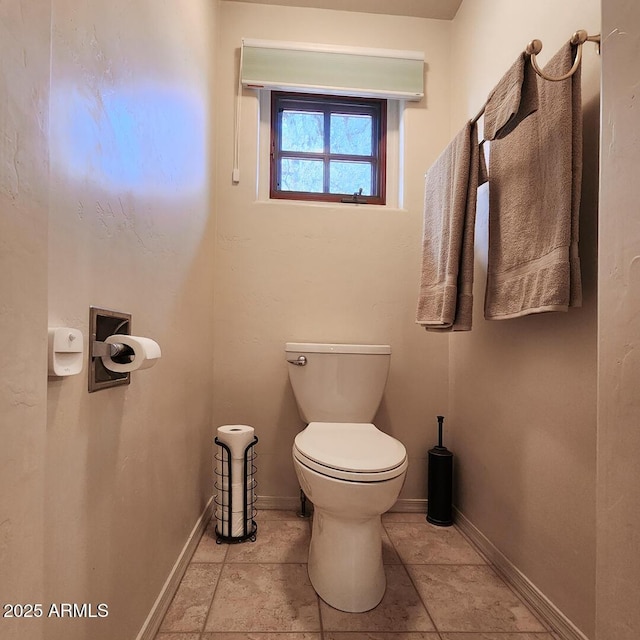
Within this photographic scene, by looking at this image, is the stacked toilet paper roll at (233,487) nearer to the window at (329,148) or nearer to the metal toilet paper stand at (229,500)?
the metal toilet paper stand at (229,500)

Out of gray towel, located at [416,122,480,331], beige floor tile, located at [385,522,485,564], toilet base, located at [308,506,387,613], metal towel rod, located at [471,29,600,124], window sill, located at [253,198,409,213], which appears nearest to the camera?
metal towel rod, located at [471,29,600,124]

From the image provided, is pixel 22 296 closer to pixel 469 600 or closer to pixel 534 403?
pixel 534 403

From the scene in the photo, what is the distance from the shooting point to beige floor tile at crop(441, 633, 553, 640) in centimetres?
109

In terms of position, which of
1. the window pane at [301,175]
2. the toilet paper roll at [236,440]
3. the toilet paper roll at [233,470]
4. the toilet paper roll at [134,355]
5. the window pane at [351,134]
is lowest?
the toilet paper roll at [233,470]

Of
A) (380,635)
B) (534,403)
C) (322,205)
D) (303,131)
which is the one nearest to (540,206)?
(534,403)

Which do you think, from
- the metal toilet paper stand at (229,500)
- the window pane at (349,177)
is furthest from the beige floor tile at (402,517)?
the window pane at (349,177)

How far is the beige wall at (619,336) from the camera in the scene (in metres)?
0.51

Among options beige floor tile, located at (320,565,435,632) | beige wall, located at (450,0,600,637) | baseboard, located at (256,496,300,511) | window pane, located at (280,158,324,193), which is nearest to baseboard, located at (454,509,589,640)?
beige wall, located at (450,0,600,637)

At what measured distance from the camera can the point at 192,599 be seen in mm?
A: 1226

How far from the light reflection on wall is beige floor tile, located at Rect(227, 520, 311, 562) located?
1280 millimetres

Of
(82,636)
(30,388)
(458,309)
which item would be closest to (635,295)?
(30,388)

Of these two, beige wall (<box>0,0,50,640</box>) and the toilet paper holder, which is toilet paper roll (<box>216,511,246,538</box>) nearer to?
the toilet paper holder

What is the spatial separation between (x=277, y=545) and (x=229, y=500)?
0.82 ft

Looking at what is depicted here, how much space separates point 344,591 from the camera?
1205 mm
